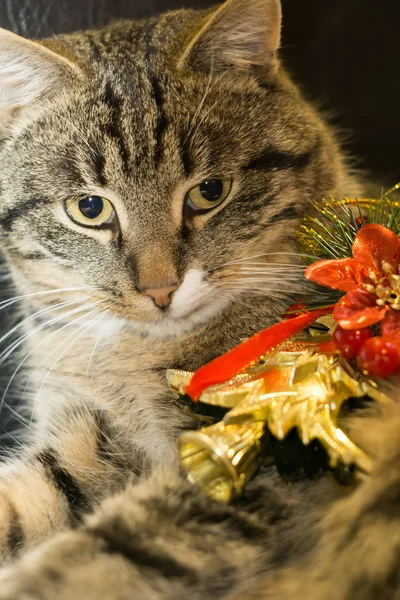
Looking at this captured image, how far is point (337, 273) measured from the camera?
67cm

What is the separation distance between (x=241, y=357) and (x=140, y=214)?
24cm

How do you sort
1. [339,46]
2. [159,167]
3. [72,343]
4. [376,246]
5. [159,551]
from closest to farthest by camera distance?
[159,551]
[376,246]
[159,167]
[72,343]
[339,46]

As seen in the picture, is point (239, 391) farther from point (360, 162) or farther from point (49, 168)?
point (360, 162)

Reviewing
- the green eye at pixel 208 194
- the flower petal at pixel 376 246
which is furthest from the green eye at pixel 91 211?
the flower petal at pixel 376 246

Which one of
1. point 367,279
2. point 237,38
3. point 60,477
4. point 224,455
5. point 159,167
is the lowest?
point 60,477

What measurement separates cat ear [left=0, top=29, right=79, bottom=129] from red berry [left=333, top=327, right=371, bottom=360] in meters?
0.50

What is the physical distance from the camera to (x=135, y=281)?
0.78 metres

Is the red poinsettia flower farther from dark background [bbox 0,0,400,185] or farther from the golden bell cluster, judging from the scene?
dark background [bbox 0,0,400,185]

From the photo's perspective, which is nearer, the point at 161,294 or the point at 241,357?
the point at 241,357

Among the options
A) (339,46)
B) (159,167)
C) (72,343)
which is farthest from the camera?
(339,46)

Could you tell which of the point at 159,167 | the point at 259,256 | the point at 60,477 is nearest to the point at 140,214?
the point at 159,167

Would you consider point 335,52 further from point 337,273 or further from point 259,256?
point 337,273

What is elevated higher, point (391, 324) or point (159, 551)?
point (391, 324)

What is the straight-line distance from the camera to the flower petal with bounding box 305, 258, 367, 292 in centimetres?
66
